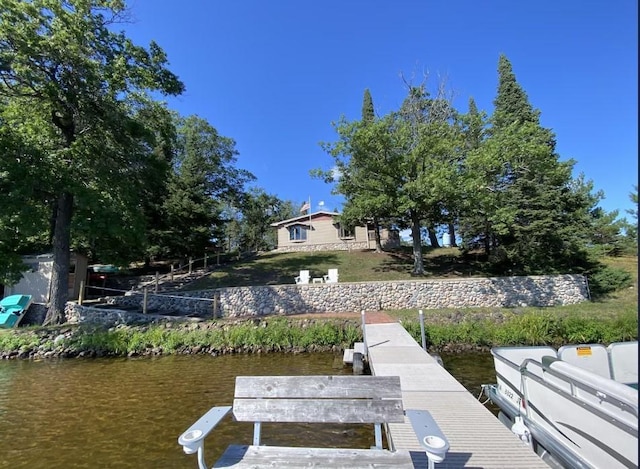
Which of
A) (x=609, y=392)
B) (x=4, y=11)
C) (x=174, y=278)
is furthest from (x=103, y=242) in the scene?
(x=609, y=392)

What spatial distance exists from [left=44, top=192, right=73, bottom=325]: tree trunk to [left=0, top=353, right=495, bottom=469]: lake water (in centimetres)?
382

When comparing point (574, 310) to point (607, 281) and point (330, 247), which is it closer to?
point (607, 281)

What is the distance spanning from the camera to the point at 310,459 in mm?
2672

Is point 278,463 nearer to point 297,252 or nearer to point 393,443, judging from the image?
point 393,443

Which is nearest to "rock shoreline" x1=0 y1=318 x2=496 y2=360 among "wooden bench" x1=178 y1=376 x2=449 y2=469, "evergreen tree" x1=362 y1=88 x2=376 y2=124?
"wooden bench" x1=178 y1=376 x2=449 y2=469

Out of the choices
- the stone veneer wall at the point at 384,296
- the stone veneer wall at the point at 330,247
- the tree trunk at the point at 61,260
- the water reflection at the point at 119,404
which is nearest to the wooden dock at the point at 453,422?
the water reflection at the point at 119,404

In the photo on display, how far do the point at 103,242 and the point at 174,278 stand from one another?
689cm

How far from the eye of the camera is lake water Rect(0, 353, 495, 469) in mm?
4945

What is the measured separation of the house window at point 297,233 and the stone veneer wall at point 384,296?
16935 millimetres

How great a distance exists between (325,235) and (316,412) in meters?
29.8

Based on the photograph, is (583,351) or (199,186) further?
(199,186)

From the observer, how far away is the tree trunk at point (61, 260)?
14.2 metres

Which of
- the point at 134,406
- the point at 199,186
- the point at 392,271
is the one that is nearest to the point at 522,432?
the point at 134,406

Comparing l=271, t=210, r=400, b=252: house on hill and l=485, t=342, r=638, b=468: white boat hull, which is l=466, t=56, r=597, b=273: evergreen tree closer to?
l=271, t=210, r=400, b=252: house on hill
